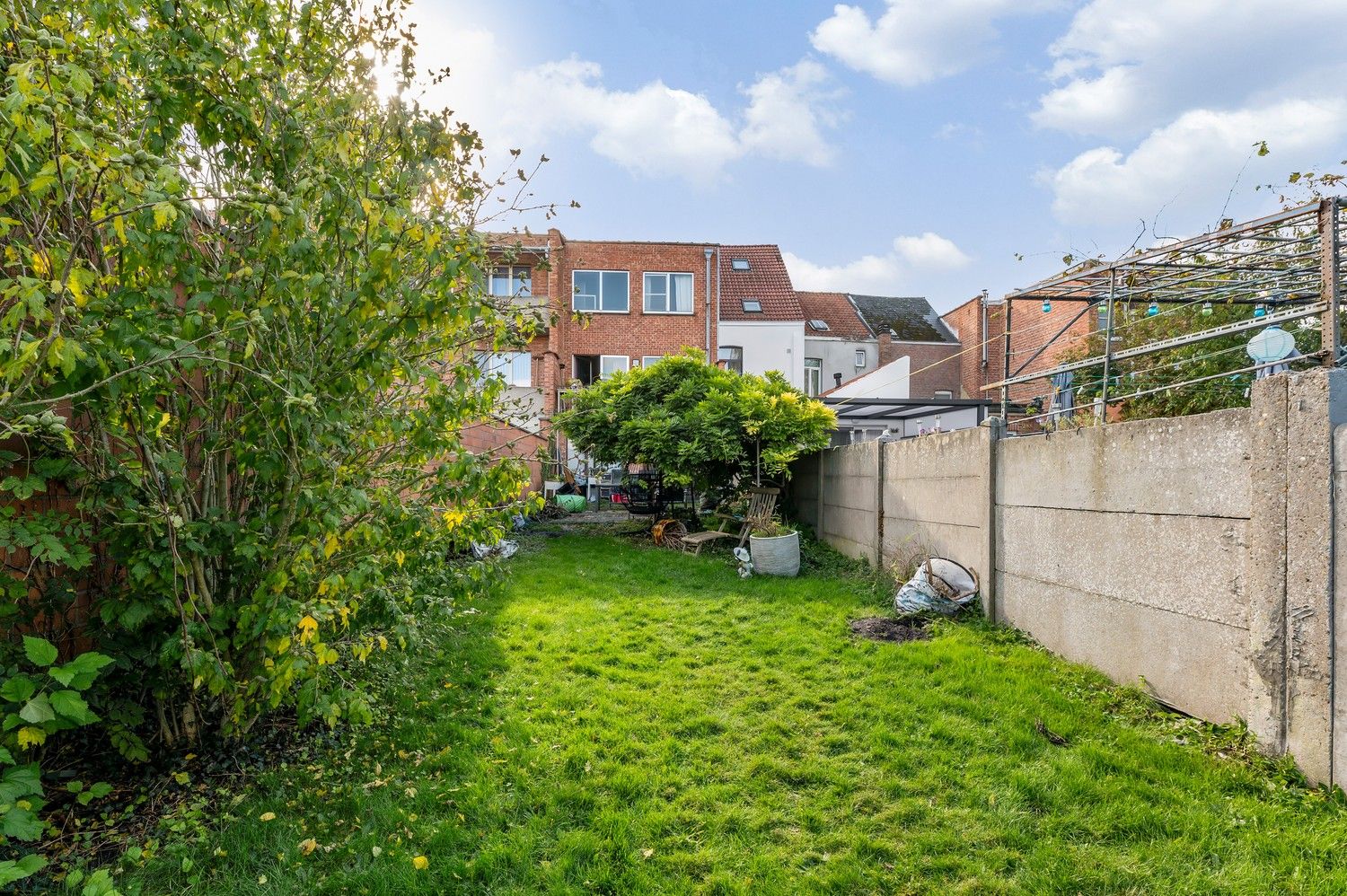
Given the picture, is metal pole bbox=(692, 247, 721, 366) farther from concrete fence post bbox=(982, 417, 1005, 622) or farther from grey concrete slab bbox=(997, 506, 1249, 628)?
grey concrete slab bbox=(997, 506, 1249, 628)

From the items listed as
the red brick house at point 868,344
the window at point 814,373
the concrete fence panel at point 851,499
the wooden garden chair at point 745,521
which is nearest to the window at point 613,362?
the red brick house at point 868,344

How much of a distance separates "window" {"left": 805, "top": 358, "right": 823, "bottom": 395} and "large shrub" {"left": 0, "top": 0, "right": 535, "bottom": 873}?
24648 mm

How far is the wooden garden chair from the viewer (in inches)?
388

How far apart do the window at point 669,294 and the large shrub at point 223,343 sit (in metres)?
17.5

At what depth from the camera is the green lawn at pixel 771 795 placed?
258cm

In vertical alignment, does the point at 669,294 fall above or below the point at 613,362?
above

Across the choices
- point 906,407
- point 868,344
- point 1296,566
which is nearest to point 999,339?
point 868,344

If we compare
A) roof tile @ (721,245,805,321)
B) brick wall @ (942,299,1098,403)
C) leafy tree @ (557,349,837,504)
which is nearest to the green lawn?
leafy tree @ (557,349,837,504)

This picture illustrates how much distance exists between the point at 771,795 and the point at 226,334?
3.15 m

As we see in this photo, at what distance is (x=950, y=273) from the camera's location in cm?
1417

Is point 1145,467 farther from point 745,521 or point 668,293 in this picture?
point 668,293

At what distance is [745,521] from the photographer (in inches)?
389

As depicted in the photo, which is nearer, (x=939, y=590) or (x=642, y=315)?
(x=939, y=590)

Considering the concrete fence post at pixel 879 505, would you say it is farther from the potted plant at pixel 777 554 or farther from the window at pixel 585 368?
the window at pixel 585 368
